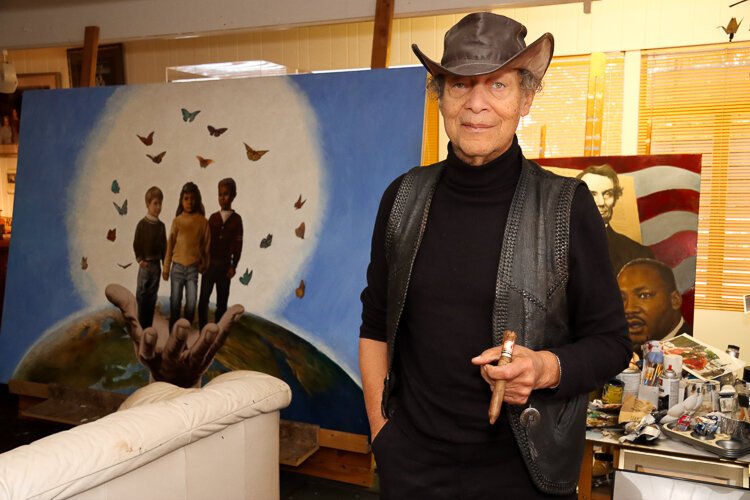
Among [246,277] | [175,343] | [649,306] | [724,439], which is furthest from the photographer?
[175,343]

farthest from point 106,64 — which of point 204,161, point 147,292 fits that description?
point 147,292

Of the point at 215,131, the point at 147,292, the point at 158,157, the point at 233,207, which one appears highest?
the point at 215,131

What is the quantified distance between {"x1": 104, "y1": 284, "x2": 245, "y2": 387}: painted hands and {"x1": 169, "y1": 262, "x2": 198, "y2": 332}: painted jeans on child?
0.14 feet

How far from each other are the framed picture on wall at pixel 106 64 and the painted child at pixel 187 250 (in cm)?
283

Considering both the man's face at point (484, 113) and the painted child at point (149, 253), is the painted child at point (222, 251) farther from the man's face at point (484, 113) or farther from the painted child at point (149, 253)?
the man's face at point (484, 113)

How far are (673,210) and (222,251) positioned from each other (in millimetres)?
2169

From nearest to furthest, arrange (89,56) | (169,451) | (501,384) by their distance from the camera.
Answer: (501,384)
(169,451)
(89,56)

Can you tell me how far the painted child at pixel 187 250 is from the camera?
338 centimetres

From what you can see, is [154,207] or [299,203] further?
[154,207]

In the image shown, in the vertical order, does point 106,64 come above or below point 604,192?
above

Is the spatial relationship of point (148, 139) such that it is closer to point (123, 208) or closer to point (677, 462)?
point (123, 208)

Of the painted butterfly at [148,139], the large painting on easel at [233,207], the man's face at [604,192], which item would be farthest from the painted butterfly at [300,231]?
the man's face at [604,192]

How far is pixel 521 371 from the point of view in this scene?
98cm

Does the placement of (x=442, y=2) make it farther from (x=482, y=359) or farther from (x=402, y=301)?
(x=482, y=359)
